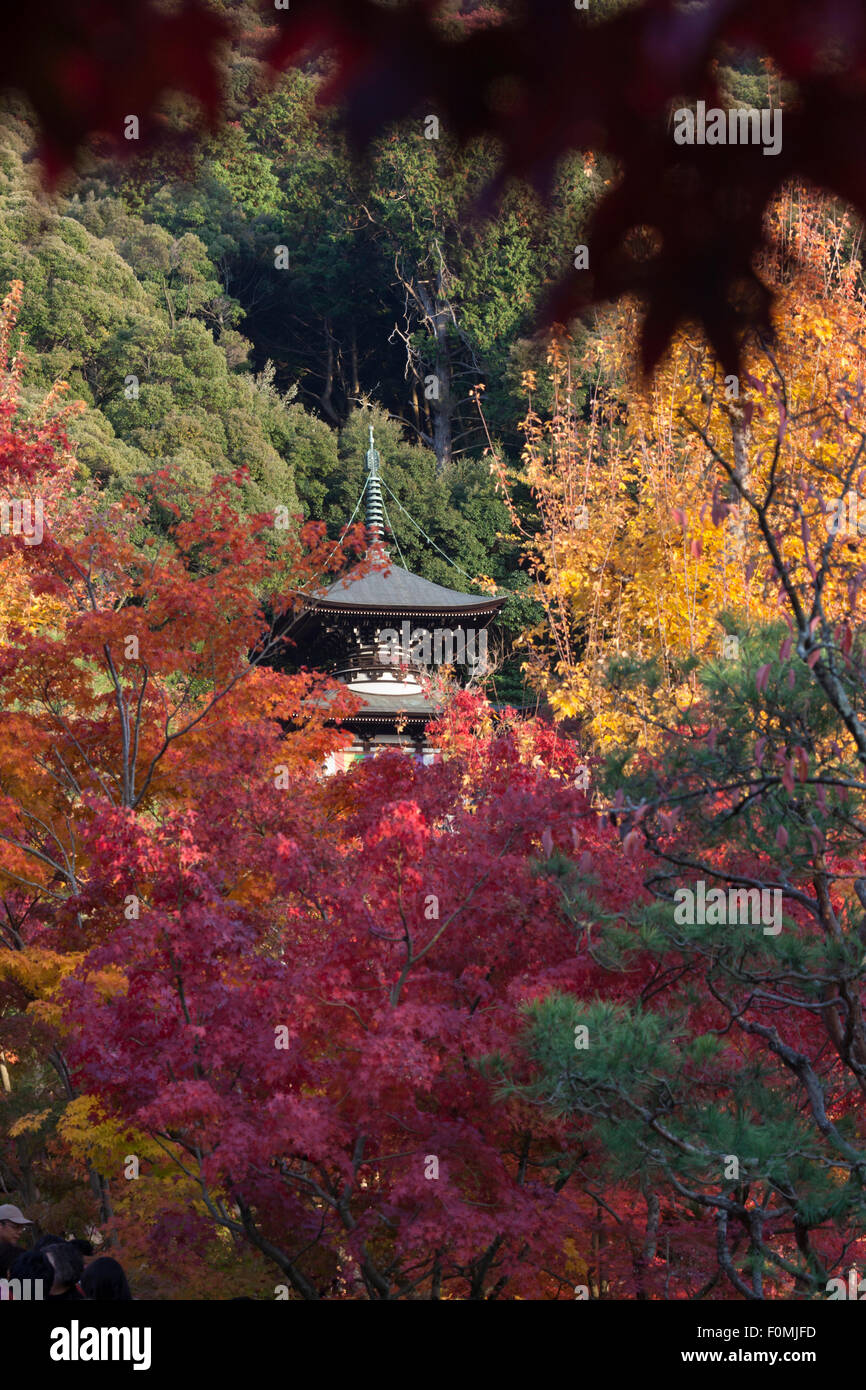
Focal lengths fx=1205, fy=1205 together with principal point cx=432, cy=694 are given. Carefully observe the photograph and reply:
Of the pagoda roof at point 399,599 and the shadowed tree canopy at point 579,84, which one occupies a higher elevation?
the pagoda roof at point 399,599

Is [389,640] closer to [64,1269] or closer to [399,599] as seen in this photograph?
[399,599]

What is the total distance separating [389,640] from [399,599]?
700 mm

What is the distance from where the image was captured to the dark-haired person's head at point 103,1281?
2.66 metres

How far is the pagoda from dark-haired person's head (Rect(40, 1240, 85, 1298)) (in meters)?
12.3

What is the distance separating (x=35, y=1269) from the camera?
289cm

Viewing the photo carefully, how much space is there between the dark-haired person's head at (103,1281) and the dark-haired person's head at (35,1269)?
0.17 m

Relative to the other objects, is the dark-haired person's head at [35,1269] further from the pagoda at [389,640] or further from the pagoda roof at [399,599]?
the pagoda roof at [399,599]

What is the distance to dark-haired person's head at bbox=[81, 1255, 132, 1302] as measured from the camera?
8.72 feet

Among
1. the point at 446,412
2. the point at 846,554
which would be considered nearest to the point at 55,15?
the point at 846,554

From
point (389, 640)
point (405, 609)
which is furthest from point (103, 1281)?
point (389, 640)

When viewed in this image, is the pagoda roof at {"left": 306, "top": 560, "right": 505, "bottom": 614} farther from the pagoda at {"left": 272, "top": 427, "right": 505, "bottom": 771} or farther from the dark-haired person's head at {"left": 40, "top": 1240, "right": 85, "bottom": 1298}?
the dark-haired person's head at {"left": 40, "top": 1240, "right": 85, "bottom": 1298}

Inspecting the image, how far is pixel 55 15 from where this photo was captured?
925 mm

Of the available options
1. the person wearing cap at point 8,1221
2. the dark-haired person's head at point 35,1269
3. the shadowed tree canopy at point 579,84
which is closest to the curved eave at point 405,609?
the person wearing cap at point 8,1221

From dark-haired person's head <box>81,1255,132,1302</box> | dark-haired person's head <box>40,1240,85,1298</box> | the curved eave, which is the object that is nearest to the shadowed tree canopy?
dark-haired person's head <box>81,1255,132,1302</box>
